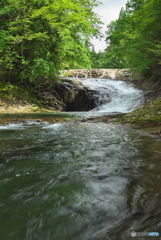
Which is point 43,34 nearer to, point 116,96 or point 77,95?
point 77,95

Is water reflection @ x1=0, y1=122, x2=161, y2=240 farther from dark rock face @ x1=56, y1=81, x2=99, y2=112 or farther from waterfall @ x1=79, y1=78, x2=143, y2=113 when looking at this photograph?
dark rock face @ x1=56, y1=81, x2=99, y2=112

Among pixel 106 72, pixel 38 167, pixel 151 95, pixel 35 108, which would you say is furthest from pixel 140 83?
pixel 38 167

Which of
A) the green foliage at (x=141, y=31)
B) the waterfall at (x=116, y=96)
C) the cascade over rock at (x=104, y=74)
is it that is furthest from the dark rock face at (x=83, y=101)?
the cascade over rock at (x=104, y=74)

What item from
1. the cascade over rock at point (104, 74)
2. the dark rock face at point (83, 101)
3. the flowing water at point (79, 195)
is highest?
the cascade over rock at point (104, 74)

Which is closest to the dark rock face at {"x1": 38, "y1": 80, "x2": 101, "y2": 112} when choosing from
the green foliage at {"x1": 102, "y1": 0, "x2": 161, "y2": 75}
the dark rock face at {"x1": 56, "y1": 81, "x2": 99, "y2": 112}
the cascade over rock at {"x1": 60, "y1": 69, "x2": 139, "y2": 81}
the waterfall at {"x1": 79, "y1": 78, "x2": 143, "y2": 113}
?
the dark rock face at {"x1": 56, "y1": 81, "x2": 99, "y2": 112}

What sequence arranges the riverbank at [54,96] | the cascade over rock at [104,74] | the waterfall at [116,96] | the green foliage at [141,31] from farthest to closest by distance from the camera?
the cascade over rock at [104,74] → the waterfall at [116,96] → the riverbank at [54,96] → the green foliage at [141,31]

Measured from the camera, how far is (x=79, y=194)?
154 cm

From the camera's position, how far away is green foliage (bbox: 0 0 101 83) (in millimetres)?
9656

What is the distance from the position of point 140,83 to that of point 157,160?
16321 mm

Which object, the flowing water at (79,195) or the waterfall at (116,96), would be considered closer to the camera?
the flowing water at (79,195)

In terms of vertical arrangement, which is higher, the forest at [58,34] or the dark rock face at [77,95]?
the forest at [58,34]

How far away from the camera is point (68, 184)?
172 centimetres

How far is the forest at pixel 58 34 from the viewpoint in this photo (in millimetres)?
9375

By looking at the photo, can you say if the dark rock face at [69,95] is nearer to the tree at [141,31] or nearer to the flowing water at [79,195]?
the tree at [141,31]
